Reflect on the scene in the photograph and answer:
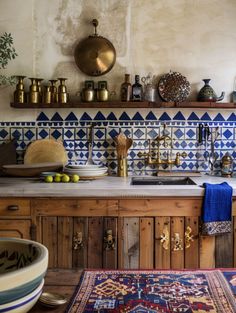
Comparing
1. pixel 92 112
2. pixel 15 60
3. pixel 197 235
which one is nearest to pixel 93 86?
pixel 92 112

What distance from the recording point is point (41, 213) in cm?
306

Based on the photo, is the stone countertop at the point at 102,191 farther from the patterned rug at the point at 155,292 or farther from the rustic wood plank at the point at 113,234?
the patterned rug at the point at 155,292

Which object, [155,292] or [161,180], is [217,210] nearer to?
[161,180]

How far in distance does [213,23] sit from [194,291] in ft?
10.0

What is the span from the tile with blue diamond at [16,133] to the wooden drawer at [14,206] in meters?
0.92

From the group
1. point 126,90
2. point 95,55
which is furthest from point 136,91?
point 95,55

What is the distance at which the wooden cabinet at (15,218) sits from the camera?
10.1ft

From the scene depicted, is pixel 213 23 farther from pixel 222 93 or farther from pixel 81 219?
pixel 81 219

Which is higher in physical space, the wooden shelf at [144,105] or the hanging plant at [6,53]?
the hanging plant at [6,53]

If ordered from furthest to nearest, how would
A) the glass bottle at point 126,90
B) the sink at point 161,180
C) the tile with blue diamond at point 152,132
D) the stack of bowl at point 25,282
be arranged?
the tile with blue diamond at point 152,132, the glass bottle at point 126,90, the sink at point 161,180, the stack of bowl at point 25,282

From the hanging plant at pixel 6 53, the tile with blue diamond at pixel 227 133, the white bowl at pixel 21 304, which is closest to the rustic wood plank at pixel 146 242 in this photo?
the tile with blue diamond at pixel 227 133

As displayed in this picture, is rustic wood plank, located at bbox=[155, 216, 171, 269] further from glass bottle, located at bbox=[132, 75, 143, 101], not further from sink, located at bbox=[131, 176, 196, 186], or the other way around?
glass bottle, located at bbox=[132, 75, 143, 101]

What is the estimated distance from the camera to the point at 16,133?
3.84m

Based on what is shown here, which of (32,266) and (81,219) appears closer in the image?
(32,266)
